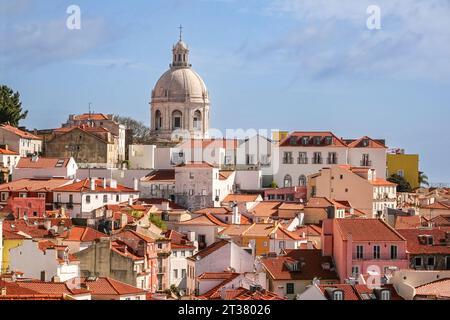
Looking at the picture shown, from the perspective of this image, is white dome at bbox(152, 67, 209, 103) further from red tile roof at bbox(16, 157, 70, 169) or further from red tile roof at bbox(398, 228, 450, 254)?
red tile roof at bbox(398, 228, 450, 254)

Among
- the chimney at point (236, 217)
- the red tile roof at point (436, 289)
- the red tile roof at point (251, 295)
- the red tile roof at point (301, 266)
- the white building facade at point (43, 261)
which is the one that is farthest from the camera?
the chimney at point (236, 217)

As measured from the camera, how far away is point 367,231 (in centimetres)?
3142

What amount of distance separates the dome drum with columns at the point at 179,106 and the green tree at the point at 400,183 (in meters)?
11.4

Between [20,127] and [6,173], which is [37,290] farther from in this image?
[20,127]

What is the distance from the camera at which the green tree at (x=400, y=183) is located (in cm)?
6431

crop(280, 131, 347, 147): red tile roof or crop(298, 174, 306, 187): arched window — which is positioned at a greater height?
crop(280, 131, 347, 147): red tile roof

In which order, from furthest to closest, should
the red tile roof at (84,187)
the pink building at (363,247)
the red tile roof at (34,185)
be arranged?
the red tile roof at (34,185), the red tile roof at (84,187), the pink building at (363,247)

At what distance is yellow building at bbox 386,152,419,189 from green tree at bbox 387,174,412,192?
29.0 inches

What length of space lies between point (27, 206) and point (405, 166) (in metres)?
27.8

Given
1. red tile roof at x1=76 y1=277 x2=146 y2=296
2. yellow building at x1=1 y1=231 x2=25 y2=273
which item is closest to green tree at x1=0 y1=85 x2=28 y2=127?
yellow building at x1=1 y1=231 x2=25 y2=273

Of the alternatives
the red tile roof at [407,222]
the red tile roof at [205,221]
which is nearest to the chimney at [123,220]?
the red tile roof at [205,221]

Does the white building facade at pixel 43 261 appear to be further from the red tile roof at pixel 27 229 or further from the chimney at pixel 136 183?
the chimney at pixel 136 183

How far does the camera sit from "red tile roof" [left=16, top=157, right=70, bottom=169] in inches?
2112
